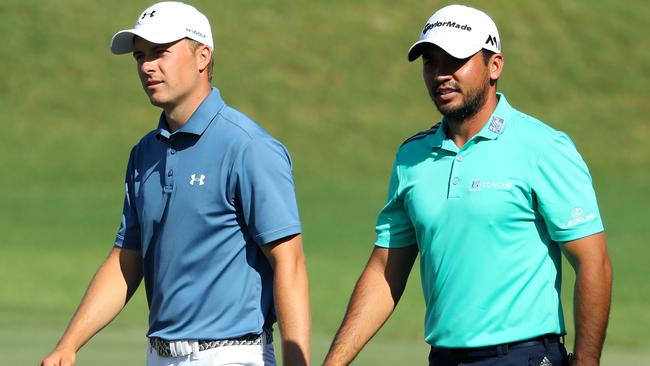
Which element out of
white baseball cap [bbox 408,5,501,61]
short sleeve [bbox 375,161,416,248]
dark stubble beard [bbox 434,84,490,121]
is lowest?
short sleeve [bbox 375,161,416,248]

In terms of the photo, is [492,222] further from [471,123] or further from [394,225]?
[394,225]

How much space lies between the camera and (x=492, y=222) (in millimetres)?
5289

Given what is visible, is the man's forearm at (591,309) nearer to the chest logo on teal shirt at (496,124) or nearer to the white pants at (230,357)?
the chest logo on teal shirt at (496,124)

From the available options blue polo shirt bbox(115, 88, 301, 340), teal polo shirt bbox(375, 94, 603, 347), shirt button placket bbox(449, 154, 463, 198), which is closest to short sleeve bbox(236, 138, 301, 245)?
blue polo shirt bbox(115, 88, 301, 340)

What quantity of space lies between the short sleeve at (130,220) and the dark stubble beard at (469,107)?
4.44 ft

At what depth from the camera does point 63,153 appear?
101ft

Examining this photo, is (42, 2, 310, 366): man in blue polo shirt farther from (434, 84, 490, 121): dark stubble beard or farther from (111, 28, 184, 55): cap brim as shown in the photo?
(434, 84, 490, 121): dark stubble beard

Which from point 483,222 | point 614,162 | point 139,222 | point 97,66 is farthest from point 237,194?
point 97,66

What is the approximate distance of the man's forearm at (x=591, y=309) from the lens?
5070 millimetres

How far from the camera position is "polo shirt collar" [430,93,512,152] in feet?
17.8

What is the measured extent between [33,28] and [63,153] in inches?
250

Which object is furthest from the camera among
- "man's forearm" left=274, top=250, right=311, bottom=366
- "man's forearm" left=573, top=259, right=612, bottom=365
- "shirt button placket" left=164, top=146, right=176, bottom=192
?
"shirt button placket" left=164, top=146, right=176, bottom=192

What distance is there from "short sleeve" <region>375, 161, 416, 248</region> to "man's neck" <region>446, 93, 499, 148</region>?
287 millimetres

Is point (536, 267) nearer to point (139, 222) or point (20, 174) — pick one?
point (139, 222)
